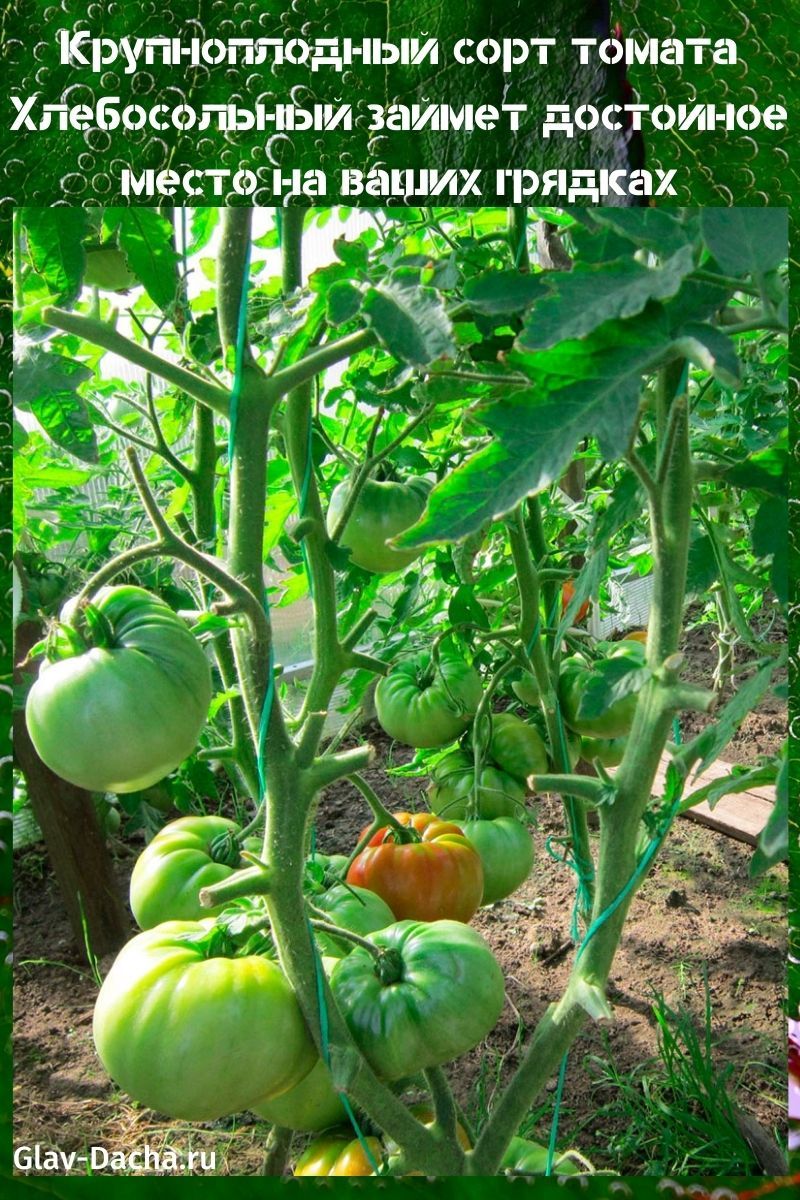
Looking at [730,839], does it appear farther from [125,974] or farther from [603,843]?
[125,974]

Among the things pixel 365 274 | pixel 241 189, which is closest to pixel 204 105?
pixel 241 189

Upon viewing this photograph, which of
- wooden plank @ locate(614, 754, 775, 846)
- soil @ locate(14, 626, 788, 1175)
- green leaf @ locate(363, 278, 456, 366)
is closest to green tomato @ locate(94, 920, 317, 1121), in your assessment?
green leaf @ locate(363, 278, 456, 366)

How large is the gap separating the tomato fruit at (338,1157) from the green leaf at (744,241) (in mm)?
547

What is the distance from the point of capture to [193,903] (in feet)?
2.15

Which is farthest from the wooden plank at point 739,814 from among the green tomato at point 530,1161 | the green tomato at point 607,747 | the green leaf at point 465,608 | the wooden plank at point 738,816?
the green tomato at point 530,1161

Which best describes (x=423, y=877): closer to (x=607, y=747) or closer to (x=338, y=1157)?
(x=338, y=1157)

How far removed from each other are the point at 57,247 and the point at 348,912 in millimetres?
459

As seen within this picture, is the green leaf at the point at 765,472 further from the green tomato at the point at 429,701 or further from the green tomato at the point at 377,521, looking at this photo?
the green tomato at the point at 429,701

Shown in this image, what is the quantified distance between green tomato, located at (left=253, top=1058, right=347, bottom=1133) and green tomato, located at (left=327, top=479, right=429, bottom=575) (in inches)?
15.2

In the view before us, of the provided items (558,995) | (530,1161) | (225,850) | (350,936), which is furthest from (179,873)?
(558,995)

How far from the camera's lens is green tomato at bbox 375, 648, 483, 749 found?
1.08 metres

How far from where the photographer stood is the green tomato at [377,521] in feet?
2.68

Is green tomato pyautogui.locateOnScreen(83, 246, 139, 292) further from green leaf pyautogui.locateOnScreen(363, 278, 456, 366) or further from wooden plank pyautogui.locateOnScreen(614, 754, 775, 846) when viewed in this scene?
wooden plank pyautogui.locateOnScreen(614, 754, 775, 846)

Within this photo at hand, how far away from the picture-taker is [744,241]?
40 cm
